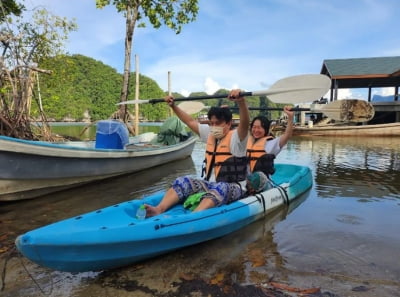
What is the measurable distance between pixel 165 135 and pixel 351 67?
60.6ft

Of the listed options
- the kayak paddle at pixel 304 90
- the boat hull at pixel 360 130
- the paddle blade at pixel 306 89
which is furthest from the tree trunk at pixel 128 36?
the boat hull at pixel 360 130

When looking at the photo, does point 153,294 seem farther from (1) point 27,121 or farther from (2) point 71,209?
→ (1) point 27,121

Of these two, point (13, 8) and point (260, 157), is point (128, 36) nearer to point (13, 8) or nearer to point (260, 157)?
point (13, 8)

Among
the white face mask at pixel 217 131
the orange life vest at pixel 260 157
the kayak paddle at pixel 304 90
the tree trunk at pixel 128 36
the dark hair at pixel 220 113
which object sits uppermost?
the tree trunk at pixel 128 36

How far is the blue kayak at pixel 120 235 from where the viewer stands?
261cm

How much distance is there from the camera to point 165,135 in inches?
442

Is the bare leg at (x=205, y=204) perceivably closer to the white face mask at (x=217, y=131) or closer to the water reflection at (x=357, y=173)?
the white face mask at (x=217, y=131)

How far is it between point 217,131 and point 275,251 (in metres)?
1.53

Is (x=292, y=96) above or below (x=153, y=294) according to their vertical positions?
above

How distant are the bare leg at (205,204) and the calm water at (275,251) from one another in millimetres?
454

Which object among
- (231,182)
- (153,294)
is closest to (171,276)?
(153,294)

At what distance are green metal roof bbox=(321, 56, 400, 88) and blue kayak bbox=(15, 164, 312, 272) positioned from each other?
21.3 m

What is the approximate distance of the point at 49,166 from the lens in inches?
231

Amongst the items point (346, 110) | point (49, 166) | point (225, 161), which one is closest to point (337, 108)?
point (346, 110)
